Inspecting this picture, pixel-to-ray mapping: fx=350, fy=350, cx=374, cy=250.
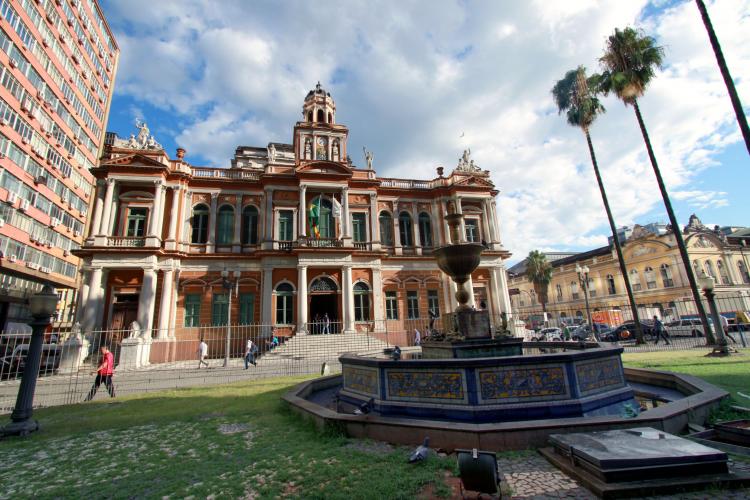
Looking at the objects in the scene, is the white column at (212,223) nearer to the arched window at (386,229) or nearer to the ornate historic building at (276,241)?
the ornate historic building at (276,241)

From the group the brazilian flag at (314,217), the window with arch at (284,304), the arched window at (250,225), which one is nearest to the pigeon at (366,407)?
the window with arch at (284,304)

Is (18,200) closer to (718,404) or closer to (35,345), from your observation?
(35,345)

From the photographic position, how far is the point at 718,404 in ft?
17.3

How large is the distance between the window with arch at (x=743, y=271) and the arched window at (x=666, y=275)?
8.10 metres

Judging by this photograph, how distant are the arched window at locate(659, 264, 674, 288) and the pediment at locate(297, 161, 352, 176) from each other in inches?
1379

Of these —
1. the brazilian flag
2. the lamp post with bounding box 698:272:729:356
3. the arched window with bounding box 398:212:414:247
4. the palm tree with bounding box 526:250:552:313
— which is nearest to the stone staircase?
the brazilian flag

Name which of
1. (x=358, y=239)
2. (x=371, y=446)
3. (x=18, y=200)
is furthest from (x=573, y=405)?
(x=18, y=200)

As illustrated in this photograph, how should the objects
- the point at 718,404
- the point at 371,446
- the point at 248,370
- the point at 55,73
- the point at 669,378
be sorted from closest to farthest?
the point at 371,446, the point at 718,404, the point at 669,378, the point at 248,370, the point at 55,73

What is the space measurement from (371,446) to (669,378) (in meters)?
6.45

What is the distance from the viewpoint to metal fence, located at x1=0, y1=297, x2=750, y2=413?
13.3 m

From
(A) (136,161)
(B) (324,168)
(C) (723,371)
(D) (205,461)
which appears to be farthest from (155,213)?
(C) (723,371)

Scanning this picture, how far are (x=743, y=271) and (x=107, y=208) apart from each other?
57.7m

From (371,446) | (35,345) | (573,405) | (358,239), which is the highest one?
(358,239)

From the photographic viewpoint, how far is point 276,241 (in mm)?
23312
